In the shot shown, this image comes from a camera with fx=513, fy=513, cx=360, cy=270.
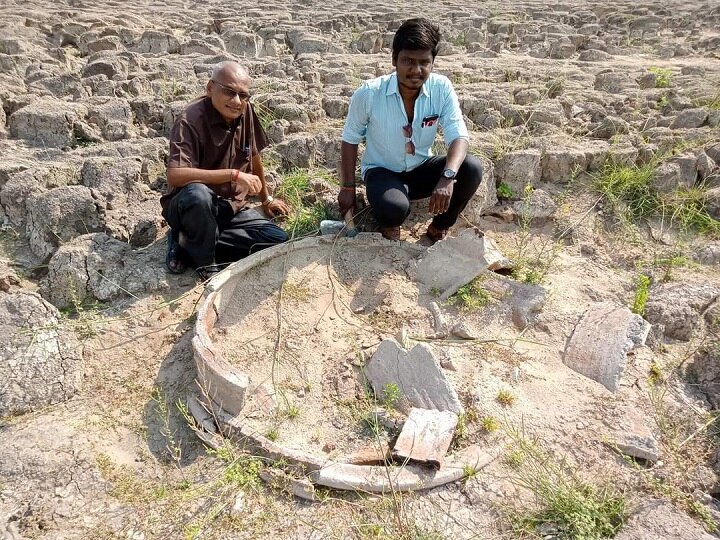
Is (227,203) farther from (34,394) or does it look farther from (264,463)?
(264,463)

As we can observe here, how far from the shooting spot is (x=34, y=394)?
7.50ft

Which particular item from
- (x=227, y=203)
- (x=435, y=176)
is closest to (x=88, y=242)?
(x=227, y=203)

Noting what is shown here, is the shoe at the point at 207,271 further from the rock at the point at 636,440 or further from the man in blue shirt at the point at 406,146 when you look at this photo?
the rock at the point at 636,440

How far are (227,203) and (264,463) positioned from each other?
1.61m

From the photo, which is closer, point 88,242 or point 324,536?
point 324,536

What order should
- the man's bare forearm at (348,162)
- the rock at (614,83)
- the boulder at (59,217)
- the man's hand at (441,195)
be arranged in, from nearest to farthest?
the man's hand at (441,195), the boulder at (59,217), the man's bare forearm at (348,162), the rock at (614,83)

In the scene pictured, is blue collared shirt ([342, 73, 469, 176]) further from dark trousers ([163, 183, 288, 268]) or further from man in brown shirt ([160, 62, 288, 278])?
dark trousers ([163, 183, 288, 268])

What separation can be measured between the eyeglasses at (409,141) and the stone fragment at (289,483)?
2027 mm

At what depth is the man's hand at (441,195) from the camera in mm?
2951

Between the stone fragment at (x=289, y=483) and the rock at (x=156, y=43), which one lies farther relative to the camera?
the rock at (x=156, y=43)

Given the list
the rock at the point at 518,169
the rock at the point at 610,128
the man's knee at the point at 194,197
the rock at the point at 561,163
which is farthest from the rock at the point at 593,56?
the man's knee at the point at 194,197

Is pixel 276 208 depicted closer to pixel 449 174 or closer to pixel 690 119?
pixel 449 174

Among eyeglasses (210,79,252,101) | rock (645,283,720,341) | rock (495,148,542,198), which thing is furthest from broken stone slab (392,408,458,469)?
rock (495,148,542,198)

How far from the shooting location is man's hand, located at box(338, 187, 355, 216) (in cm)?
323
